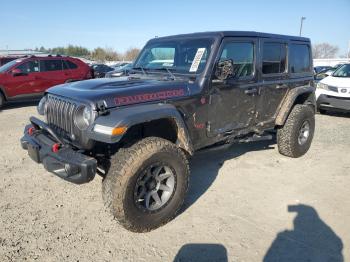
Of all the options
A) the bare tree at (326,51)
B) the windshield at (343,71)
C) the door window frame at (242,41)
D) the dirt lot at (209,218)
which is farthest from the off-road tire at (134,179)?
the bare tree at (326,51)

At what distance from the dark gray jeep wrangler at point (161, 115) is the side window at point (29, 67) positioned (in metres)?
7.39

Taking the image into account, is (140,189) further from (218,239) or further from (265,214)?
(265,214)

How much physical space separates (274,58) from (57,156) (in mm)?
3545

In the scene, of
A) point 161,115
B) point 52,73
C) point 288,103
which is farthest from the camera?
point 52,73

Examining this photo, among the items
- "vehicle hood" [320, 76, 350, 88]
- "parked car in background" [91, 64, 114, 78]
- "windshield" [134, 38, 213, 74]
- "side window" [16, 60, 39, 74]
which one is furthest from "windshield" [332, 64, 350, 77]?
"side window" [16, 60, 39, 74]

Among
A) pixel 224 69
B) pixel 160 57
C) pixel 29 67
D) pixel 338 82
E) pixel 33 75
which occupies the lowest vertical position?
pixel 338 82

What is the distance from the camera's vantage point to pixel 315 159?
5590 mm

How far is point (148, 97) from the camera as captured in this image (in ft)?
11.0

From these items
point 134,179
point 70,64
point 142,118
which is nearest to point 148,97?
point 142,118

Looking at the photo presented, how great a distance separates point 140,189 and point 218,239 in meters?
0.95

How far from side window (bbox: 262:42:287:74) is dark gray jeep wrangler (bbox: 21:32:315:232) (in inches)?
0.6

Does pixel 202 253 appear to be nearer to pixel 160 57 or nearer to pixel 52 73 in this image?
pixel 160 57

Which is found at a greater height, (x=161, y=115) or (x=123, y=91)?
(x=123, y=91)

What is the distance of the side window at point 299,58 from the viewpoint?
5.33 metres
